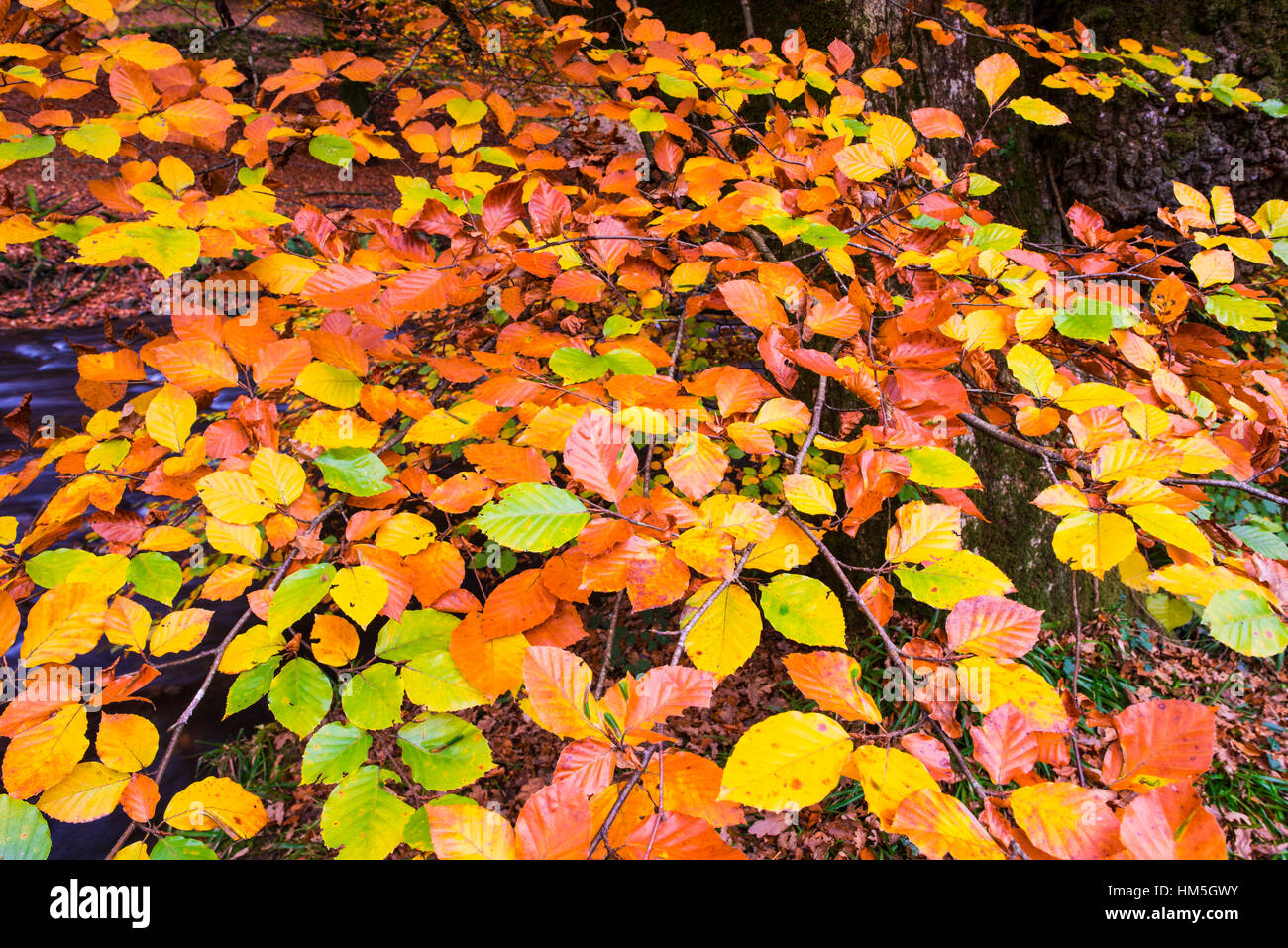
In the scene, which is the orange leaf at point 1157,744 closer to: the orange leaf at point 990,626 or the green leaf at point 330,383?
the orange leaf at point 990,626

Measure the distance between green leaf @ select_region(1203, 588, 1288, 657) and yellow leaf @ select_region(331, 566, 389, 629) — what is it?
0.90 meters

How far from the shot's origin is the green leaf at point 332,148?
1.34 metres

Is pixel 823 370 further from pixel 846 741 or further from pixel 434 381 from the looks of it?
pixel 434 381

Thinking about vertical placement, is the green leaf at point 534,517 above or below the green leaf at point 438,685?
above

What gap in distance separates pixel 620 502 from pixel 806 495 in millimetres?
221

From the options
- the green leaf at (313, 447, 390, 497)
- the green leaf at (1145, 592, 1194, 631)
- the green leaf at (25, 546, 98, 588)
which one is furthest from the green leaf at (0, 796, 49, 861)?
the green leaf at (1145, 592, 1194, 631)

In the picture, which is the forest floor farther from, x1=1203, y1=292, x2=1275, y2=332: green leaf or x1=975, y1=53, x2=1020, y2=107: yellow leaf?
x1=975, y1=53, x2=1020, y2=107: yellow leaf

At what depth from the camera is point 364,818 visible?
2.07ft

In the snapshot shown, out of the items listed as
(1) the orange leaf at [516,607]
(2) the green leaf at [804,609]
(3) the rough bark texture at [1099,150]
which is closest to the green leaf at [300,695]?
(1) the orange leaf at [516,607]

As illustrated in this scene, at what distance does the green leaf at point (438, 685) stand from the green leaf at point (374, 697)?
2 centimetres

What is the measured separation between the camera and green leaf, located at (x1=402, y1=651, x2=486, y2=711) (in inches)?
26.9

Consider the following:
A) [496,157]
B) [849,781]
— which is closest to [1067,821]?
[496,157]

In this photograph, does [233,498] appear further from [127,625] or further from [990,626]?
[990,626]
